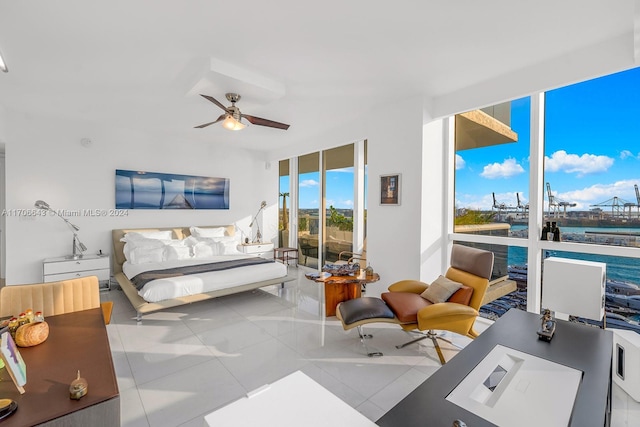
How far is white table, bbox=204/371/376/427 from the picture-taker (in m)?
0.90

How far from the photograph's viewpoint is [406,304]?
9.86ft

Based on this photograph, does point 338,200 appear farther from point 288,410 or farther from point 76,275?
point 288,410

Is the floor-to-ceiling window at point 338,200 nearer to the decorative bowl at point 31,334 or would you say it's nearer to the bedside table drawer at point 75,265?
the bedside table drawer at point 75,265

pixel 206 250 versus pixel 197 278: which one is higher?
pixel 206 250

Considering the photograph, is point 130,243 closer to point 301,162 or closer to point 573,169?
point 301,162

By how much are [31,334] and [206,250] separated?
369 centimetres

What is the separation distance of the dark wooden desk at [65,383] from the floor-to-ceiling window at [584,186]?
12.7 feet

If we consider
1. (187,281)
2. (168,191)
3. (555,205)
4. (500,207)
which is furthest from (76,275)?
(555,205)

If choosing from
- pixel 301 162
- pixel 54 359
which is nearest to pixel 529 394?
pixel 54 359

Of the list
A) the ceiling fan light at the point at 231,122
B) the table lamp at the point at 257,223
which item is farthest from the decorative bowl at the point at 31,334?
the table lamp at the point at 257,223

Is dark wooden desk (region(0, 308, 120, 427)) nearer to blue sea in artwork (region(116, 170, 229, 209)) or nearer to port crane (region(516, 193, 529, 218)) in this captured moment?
port crane (region(516, 193, 529, 218))

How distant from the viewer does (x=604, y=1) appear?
6.93 feet

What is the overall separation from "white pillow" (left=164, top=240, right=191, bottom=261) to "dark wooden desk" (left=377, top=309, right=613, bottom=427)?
467 centimetres

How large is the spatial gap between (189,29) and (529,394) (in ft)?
10.7
